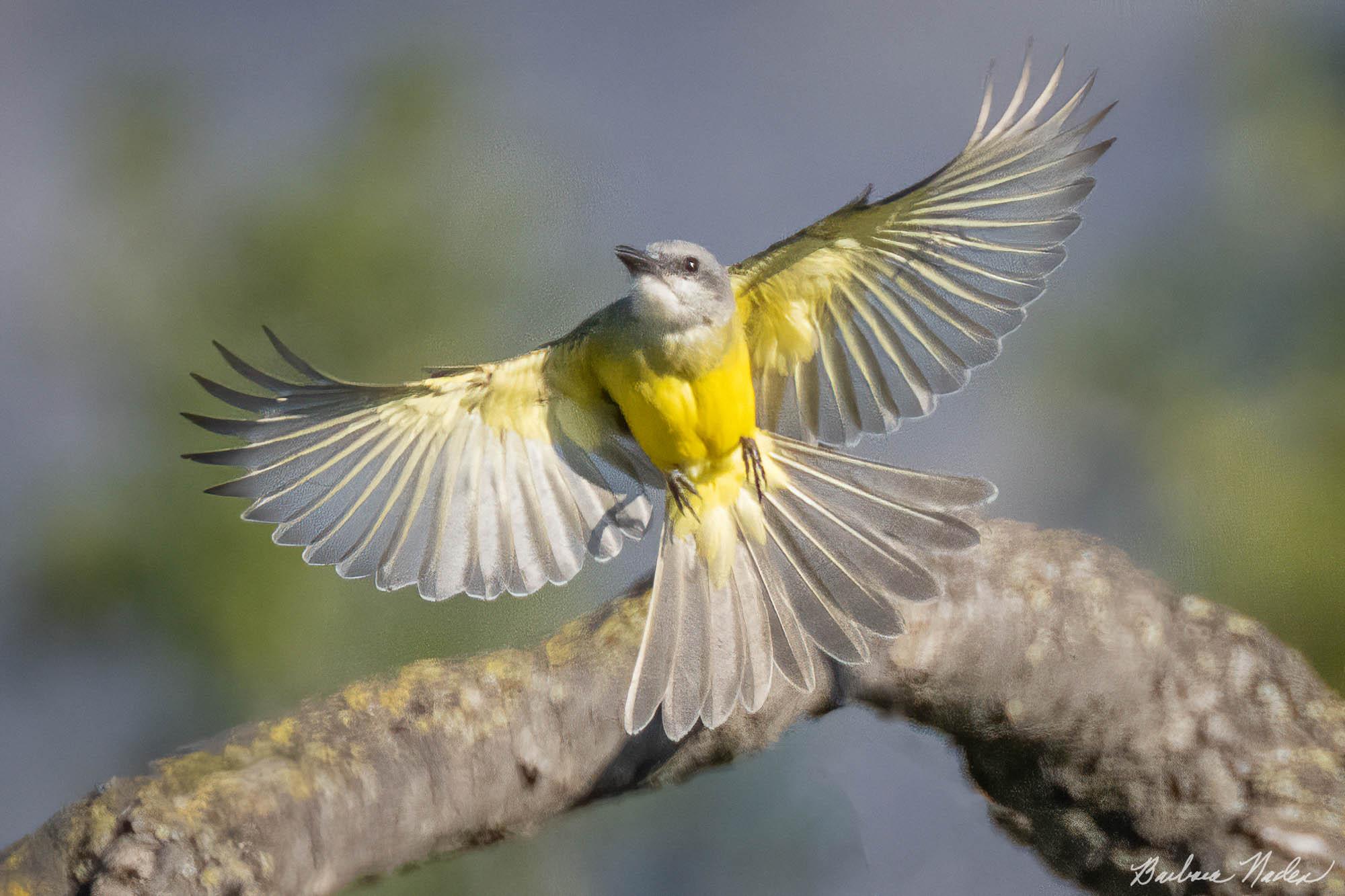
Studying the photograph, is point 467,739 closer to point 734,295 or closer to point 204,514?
point 734,295

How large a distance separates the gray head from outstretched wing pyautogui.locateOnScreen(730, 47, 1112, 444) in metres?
0.08

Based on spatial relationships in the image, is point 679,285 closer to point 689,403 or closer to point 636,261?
point 636,261

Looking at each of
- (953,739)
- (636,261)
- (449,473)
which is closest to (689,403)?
(636,261)

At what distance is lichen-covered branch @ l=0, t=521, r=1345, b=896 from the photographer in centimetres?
212

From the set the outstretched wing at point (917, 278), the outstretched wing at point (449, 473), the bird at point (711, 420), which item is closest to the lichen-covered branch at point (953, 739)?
the bird at point (711, 420)

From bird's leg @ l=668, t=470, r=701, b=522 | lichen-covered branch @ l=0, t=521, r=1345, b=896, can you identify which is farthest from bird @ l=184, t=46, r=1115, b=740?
lichen-covered branch @ l=0, t=521, r=1345, b=896

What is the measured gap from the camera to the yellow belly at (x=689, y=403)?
3414mm

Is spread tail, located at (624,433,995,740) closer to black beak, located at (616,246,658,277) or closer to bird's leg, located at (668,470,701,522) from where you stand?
bird's leg, located at (668,470,701,522)

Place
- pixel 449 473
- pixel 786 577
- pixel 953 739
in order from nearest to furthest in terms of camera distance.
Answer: pixel 953 739 → pixel 786 577 → pixel 449 473

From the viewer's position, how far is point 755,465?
139 inches

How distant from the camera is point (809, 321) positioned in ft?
11.7

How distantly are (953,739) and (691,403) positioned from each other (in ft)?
3.63

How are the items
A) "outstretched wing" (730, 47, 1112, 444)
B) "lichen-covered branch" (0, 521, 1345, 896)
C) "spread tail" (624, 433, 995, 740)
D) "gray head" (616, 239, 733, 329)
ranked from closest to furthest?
1. "lichen-covered branch" (0, 521, 1345, 896)
2. "spread tail" (624, 433, 995, 740)
3. "outstretched wing" (730, 47, 1112, 444)
4. "gray head" (616, 239, 733, 329)

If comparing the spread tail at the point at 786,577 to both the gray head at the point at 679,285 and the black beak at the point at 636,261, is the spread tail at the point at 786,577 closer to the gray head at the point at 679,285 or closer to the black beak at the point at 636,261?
the gray head at the point at 679,285
